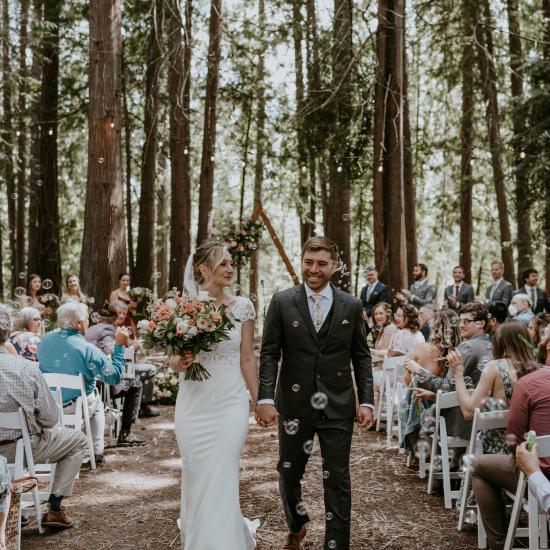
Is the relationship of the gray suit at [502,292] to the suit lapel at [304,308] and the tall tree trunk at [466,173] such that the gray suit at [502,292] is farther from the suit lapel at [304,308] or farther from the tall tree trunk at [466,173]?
the suit lapel at [304,308]

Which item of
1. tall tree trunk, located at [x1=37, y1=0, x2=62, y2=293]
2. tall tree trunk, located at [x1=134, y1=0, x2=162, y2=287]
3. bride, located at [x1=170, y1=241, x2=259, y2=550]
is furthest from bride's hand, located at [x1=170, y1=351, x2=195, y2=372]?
tall tree trunk, located at [x1=37, y1=0, x2=62, y2=293]

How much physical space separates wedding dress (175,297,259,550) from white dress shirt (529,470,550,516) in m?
1.73

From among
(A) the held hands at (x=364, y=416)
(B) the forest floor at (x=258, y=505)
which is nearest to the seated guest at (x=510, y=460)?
(B) the forest floor at (x=258, y=505)

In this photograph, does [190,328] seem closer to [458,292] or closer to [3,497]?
[3,497]

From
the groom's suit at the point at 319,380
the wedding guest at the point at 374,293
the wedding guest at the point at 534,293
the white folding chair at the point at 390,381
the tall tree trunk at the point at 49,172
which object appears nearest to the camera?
the groom's suit at the point at 319,380

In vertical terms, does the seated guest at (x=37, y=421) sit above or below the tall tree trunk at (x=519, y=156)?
below

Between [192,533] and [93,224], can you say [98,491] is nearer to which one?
[192,533]

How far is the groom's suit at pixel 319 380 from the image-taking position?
4.29 m

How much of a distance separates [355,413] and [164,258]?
21025mm

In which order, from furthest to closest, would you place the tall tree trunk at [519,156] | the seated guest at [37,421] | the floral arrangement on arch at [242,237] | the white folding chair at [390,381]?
the tall tree trunk at [519,156], the floral arrangement on arch at [242,237], the white folding chair at [390,381], the seated guest at [37,421]

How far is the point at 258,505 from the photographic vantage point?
575 cm

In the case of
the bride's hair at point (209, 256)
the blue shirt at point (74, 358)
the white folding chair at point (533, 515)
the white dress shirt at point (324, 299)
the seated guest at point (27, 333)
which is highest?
the bride's hair at point (209, 256)

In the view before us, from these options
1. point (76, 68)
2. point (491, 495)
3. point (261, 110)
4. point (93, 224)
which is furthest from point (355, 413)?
point (76, 68)

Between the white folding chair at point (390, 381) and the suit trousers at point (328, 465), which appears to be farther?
the white folding chair at point (390, 381)
